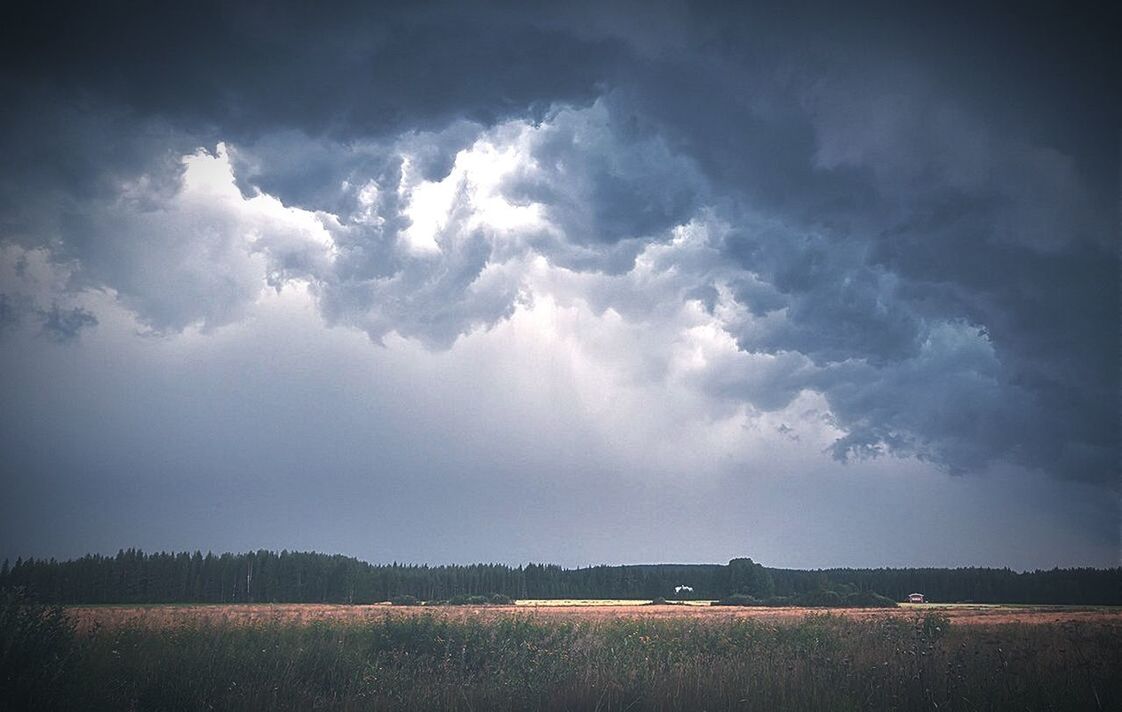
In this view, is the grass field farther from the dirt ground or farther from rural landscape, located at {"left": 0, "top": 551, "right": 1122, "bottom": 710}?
rural landscape, located at {"left": 0, "top": 551, "right": 1122, "bottom": 710}

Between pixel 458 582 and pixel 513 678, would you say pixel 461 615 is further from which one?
pixel 458 582

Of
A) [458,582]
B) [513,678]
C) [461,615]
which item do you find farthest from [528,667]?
[458,582]

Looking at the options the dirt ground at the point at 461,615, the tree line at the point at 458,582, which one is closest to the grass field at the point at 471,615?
the dirt ground at the point at 461,615

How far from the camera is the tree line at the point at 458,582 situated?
8362cm

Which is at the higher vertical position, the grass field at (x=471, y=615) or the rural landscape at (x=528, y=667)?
the rural landscape at (x=528, y=667)

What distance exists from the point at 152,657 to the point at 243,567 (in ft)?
358

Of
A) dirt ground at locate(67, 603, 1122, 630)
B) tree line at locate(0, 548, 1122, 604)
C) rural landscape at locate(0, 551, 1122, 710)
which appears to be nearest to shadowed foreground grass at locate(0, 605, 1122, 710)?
rural landscape at locate(0, 551, 1122, 710)

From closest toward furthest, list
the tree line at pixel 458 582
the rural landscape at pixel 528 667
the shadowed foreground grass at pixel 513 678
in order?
the shadowed foreground grass at pixel 513 678
the rural landscape at pixel 528 667
the tree line at pixel 458 582

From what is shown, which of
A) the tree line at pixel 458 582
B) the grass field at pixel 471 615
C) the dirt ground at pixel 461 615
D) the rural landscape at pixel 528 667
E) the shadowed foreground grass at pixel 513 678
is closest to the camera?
the shadowed foreground grass at pixel 513 678

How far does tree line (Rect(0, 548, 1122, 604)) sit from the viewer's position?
83625 mm

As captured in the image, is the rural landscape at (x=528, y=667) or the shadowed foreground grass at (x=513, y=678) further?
the rural landscape at (x=528, y=667)

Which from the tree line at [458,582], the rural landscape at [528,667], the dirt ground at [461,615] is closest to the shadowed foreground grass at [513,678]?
the rural landscape at [528,667]

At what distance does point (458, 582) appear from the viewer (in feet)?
423

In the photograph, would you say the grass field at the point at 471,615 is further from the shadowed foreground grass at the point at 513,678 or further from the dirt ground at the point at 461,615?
the shadowed foreground grass at the point at 513,678
